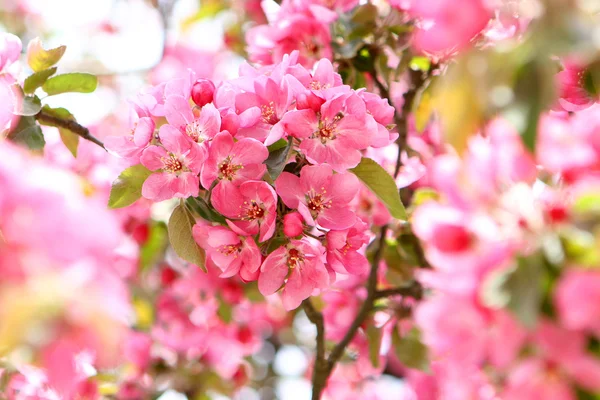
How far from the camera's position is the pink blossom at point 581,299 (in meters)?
0.53

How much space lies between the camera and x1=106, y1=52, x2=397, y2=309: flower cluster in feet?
3.23

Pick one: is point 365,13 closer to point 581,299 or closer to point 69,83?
point 69,83

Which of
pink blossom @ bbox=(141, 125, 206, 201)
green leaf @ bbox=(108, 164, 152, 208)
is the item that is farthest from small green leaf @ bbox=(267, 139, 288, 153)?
green leaf @ bbox=(108, 164, 152, 208)

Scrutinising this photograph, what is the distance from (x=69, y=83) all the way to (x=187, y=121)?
0.38 m

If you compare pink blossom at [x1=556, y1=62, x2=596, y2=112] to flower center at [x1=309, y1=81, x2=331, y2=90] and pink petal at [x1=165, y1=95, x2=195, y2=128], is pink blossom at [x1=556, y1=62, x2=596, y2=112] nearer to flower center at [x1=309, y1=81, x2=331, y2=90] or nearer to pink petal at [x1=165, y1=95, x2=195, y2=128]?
flower center at [x1=309, y1=81, x2=331, y2=90]

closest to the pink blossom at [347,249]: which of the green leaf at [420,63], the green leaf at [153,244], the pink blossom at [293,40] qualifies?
the pink blossom at [293,40]

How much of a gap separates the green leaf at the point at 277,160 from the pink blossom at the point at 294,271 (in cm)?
12

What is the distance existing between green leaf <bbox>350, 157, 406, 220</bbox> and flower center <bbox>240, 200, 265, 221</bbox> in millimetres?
187

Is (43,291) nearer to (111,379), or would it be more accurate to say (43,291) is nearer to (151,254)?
(111,379)

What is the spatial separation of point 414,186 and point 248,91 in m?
0.74

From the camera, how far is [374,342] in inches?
60.6

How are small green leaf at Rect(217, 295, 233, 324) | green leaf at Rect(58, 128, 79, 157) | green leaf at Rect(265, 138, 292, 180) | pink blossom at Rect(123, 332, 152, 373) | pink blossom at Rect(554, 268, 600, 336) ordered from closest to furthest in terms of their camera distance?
pink blossom at Rect(554, 268, 600, 336) → green leaf at Rect(265, 138, 292, 180) → green leaf at Rect(58, 128, 79, 157) → small green leaf at Rect(217, 295, 233, 324) → pink blossom at Rect(123, 332, 152, 373)

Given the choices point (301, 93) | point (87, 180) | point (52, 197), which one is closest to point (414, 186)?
point (301, 93)

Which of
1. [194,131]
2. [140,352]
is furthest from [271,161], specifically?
[140,352]
